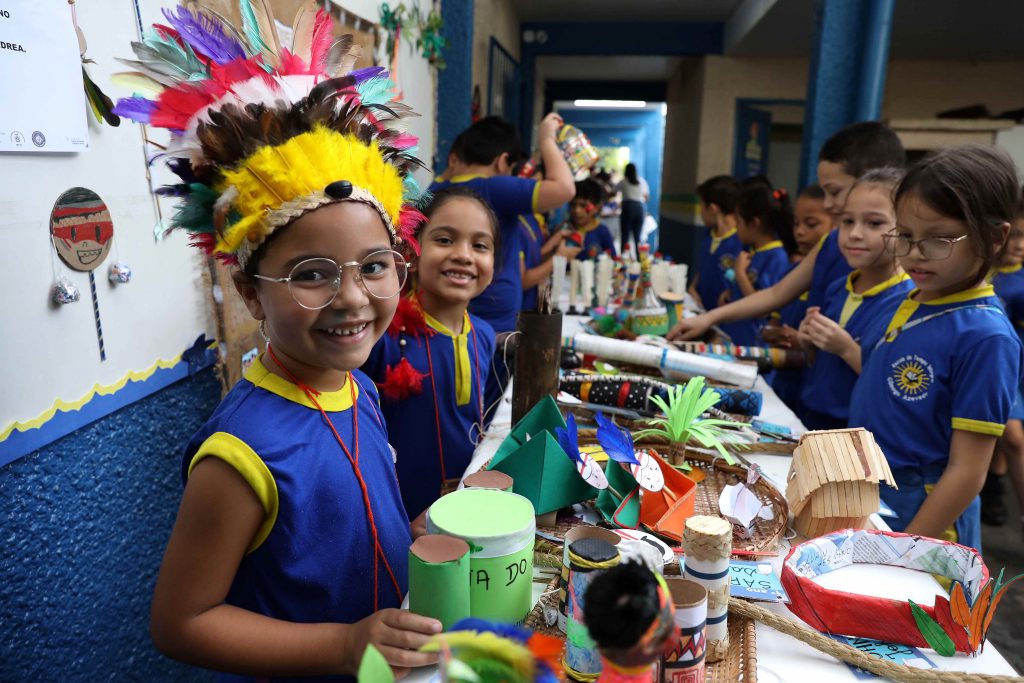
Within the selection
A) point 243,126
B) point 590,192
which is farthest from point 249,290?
point 590,192

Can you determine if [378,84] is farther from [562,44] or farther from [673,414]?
[562,44]

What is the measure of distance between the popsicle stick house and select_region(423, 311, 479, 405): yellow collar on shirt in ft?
2.95

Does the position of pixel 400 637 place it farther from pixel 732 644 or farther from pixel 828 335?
pixel 828 335

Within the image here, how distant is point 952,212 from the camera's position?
4.76 feet

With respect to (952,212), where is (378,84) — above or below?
above

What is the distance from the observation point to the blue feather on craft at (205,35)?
36.6 inches

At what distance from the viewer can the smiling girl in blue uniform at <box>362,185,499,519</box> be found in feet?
5.60

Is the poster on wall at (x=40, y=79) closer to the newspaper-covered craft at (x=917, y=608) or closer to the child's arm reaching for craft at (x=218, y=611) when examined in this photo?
the child's arm reaching for craft at (x=218, y=611)

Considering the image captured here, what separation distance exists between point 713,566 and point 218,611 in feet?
2.09

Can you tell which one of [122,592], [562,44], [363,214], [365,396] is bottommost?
[122,592]

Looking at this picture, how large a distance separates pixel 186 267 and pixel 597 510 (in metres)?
1.20

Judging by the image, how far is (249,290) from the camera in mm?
1003

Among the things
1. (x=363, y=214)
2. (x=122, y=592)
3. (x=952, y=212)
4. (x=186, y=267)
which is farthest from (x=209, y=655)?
(x=952, y=212)

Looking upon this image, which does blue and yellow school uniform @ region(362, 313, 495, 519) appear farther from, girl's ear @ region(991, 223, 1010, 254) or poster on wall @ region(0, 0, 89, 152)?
girl's ear @ region(991, 223, 1010, 254)
